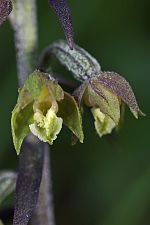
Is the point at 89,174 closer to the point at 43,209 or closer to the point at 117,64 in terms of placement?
the point at 117,64

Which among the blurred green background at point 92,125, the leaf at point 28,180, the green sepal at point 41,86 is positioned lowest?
the blurred green background at point 92,125

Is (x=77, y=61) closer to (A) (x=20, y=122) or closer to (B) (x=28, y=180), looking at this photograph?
(A) (x=20, y=122)

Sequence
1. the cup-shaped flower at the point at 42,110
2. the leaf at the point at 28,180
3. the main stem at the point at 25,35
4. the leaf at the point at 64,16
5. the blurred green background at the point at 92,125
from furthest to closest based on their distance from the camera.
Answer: the blurred green background at the point at 92,125
the main stem at the point at 25,35
the leaf at the point at 28,180
the cup-shaped flower at the point at 42,110
the leaf at the point at 64,16

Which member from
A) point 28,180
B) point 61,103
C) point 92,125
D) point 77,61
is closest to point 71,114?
point 61,103

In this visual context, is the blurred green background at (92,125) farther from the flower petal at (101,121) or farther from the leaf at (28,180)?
the flower petal at (101,121)

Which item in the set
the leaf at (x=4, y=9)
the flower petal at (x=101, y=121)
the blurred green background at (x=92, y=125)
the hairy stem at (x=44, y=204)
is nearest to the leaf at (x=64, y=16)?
the leaf at (x=4, y=9)

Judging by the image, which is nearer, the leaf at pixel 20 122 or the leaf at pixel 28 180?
the leaf at pixel 20 122

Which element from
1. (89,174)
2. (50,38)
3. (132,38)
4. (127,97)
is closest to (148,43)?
(132,38)
